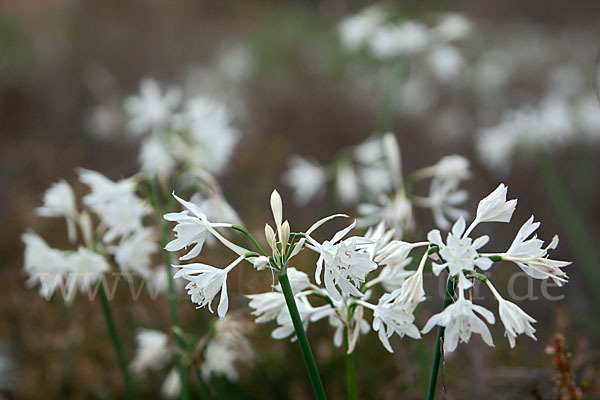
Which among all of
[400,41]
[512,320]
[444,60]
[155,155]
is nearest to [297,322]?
[512,320]

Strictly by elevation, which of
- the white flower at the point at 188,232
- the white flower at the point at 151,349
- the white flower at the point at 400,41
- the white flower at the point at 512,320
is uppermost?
the white flower at the point at 400,41

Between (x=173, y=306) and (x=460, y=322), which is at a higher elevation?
(x=173, y=306)

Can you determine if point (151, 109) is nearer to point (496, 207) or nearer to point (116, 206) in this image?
point (116, 206)

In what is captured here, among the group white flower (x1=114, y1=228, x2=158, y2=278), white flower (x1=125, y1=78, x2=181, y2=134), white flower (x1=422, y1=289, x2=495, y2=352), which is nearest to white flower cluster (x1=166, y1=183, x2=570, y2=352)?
white flower (x1=422, y1=289, x2=495, y2=352)

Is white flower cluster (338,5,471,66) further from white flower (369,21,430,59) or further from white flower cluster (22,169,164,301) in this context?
white flower cluster (22,169,164,301)

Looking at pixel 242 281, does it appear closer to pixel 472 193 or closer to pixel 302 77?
pixel 472 193

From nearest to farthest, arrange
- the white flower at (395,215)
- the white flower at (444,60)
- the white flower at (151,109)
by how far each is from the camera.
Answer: the white flower at (395,215) → the white flower at (151,109) → the white flower at (444,60)

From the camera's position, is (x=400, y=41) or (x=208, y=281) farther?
(x=400, y=41)

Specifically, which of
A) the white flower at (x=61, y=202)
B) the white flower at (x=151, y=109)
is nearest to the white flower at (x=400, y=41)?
the white flower at (x=151, y=109)

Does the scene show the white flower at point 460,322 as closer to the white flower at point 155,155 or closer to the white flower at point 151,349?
the white flower at point 151,349
